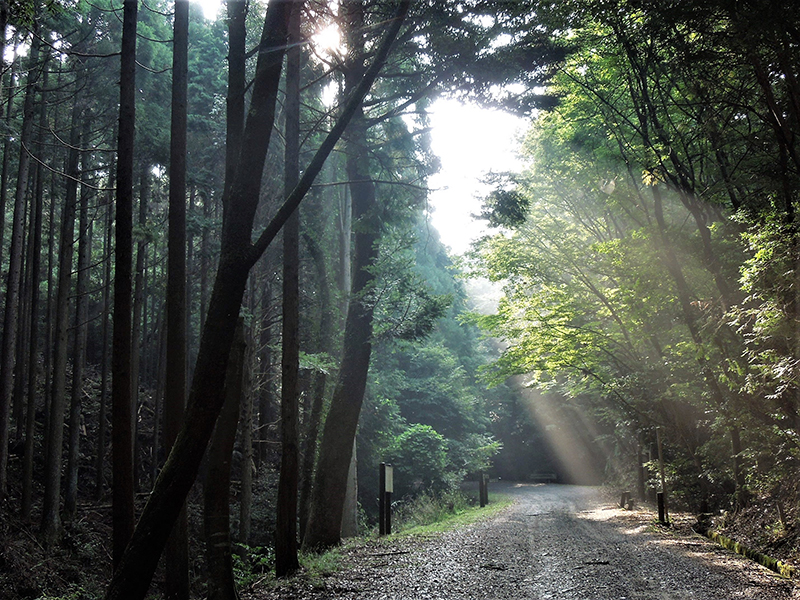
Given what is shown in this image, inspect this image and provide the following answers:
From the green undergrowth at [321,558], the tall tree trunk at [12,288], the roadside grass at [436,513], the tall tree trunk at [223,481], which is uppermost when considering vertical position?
the tall tree trunk at [12,288]

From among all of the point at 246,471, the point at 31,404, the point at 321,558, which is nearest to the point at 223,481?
the point at 321,558

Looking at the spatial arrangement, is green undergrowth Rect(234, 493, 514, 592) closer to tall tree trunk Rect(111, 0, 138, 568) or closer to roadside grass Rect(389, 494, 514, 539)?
roadside grass Rect(389, 494, 514, 539)

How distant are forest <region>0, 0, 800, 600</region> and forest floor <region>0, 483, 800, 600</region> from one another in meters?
0.18

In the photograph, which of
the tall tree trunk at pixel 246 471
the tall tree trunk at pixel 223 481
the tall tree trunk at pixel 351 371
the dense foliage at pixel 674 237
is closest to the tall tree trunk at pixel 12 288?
the tall tree trunk at pixel 246 471

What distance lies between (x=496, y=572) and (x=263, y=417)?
1445 centimetres

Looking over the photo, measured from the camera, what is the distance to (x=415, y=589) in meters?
6.86

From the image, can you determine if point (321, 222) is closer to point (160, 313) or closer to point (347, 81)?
point (347, 81)

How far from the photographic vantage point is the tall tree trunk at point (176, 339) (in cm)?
814

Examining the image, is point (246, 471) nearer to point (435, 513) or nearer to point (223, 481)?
point (435, 513)

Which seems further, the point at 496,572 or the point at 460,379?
the point at 460,379

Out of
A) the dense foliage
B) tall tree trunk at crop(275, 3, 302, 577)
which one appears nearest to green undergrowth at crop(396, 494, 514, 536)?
the dense foliage

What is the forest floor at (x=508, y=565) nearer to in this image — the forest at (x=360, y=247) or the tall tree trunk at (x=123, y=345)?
the forest at (x=360, y=247)

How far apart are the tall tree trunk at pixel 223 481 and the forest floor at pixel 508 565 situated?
804 mm

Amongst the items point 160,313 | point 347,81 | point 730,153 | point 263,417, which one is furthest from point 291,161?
point 160,313
